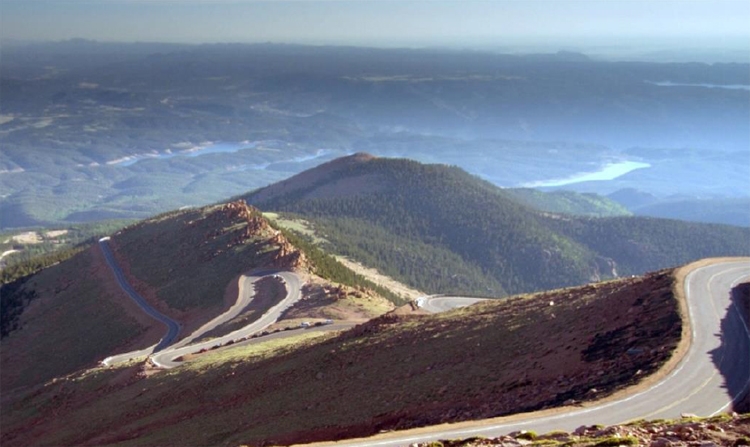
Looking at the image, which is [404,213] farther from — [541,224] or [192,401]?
[192,401]

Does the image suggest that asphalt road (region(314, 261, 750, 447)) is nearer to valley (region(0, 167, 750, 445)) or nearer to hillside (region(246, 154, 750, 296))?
valley (region(0, 167, 750, 445))

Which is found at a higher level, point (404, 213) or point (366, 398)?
point (366, 398)

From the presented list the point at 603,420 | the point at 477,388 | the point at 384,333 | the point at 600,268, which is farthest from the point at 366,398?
the point at 600,268

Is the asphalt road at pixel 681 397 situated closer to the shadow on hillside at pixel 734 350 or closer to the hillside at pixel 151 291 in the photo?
the shadow on hillside at pixel 734 350

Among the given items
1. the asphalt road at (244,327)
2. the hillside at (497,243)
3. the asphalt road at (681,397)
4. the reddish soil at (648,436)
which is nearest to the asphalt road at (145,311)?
the asphalt road at (244,327)

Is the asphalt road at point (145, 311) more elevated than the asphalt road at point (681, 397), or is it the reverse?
the asphalt road at point (681, 397)

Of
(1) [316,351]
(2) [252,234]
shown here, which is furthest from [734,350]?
(2) [252,234]
